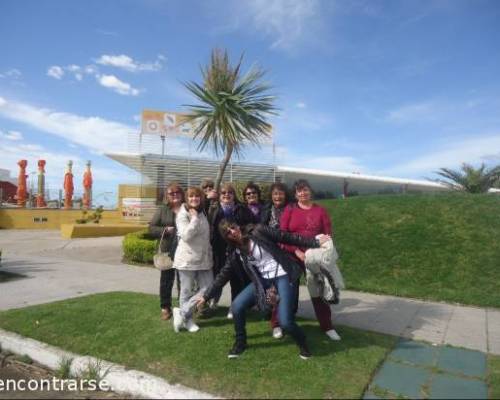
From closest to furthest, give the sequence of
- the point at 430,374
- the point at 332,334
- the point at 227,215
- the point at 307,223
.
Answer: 1. the point at 430,374
2. the point at 307,223
3. the point at 332,334
4. the point at 227,215

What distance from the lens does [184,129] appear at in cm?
1781

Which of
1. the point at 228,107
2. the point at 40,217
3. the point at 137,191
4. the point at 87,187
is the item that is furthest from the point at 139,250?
the point at 87,187

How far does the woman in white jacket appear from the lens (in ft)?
13.1

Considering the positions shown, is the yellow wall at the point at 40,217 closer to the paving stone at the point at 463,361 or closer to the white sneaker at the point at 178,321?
the white sneaker at the point at 178,321

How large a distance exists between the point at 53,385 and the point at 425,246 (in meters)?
6.88

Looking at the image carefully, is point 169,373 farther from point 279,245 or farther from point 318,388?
point 279,245

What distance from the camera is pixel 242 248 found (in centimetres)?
361

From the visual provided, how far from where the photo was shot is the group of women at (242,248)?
3.57 meters

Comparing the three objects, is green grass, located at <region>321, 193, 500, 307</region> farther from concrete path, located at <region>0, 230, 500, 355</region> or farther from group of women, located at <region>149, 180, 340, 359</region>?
group of women, located at <region>149, 180, 340, 359</region>

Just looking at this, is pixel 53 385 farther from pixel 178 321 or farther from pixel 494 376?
pixel 494 376

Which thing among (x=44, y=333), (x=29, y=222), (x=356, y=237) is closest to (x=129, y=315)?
(x=44, y=333)

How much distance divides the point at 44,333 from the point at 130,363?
1.40 meters

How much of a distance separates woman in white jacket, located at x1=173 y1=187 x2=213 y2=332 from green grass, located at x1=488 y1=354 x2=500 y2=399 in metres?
2.73

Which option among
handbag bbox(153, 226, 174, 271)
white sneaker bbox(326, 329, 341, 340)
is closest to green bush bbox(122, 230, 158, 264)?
handbag bbox(153, 226, 174, 271)
